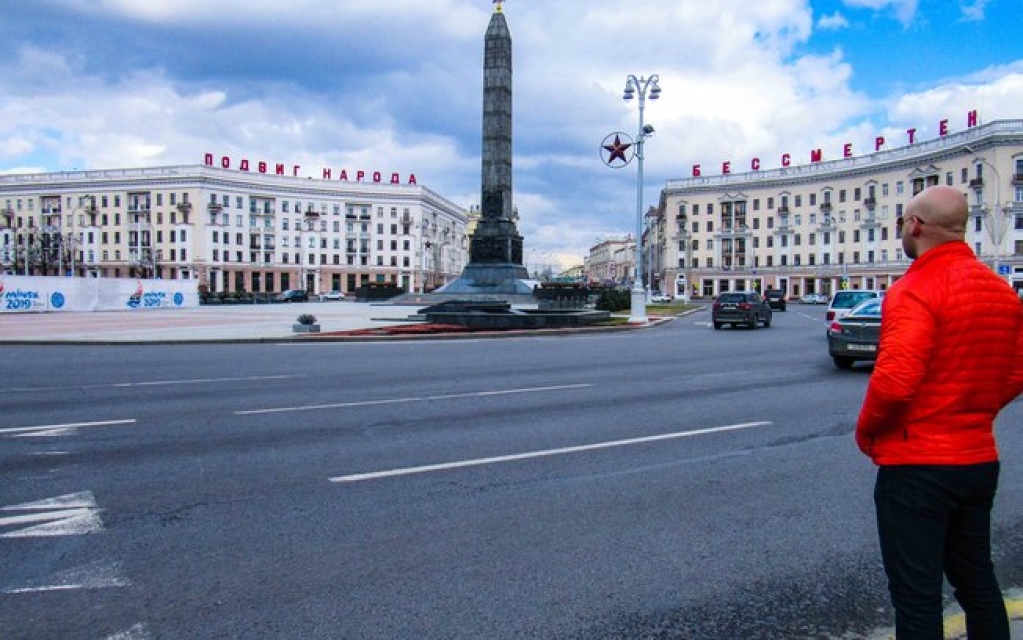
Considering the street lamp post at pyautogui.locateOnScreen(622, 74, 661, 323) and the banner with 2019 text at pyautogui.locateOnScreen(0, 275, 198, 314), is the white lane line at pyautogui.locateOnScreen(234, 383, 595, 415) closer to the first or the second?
the street lamp post at pyautogui.locateOnScreen(622, 74, 661, 323)

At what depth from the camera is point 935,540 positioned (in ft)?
8.13

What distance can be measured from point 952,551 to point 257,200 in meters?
121

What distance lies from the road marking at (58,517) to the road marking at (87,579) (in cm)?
64

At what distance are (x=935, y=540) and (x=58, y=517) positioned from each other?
5123 mm

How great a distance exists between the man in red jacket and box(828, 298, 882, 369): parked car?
38.6 ft

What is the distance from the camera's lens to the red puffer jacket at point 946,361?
95.8 inches

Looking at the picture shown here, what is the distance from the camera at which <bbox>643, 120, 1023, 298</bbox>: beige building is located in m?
79.3

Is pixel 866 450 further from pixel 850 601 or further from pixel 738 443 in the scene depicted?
pixel 738 443

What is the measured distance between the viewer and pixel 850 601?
3609 mm

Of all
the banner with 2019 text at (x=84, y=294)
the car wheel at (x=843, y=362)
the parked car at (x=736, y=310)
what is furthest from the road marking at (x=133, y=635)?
the banner with 2019 text at (x=84, y=294)

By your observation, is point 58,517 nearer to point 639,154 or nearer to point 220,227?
point 639,154

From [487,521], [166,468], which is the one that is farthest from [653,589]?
[166,468]

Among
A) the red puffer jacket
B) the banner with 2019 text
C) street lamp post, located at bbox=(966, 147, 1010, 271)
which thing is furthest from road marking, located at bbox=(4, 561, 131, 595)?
street lamp post, located at bbox=(966, 147, 1010, 271)

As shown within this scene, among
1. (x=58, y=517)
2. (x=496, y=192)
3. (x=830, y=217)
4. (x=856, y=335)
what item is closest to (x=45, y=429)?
(x=58, y=517)
